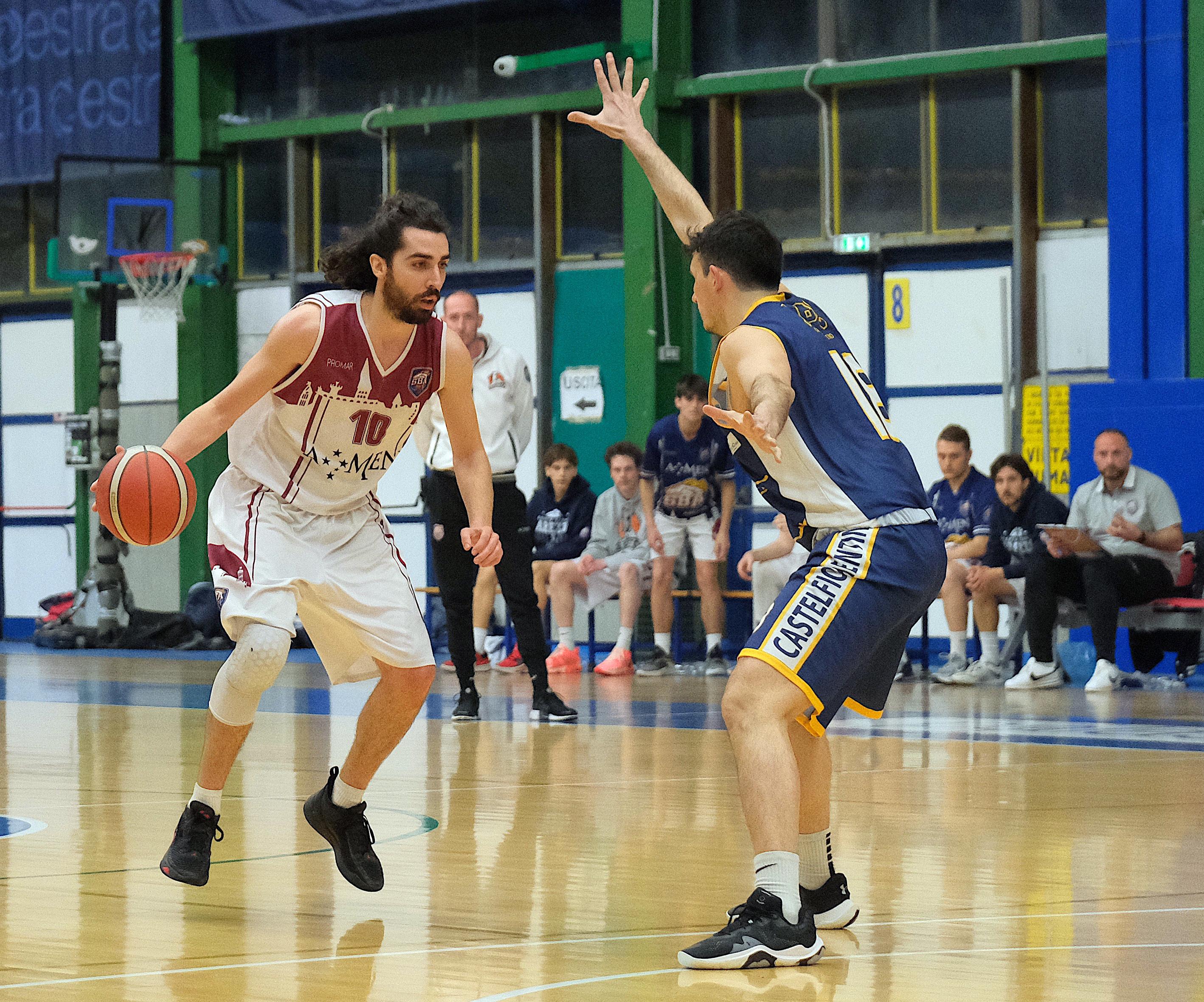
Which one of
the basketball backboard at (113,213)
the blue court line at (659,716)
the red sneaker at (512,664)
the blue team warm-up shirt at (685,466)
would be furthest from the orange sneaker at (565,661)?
the basketball backboard at (113,213)

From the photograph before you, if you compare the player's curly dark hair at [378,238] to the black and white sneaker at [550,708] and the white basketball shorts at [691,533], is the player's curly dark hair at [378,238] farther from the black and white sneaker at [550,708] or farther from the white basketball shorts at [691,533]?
the white basketball shorts at [691,533]

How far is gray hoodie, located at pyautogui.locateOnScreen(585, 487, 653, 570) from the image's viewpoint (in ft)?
39.5

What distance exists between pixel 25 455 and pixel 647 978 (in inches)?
564

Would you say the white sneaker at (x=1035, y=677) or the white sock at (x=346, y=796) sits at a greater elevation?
the white sock at (x=346, y=796)

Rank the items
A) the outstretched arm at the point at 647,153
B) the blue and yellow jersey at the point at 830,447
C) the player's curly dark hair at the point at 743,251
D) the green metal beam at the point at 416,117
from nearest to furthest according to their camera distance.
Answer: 1. the blue and yellow jersey at the point at 830,447
2. the player's curly dark hair at the point at 743,251
3. the outstretched arm at the point at 647,153
4. the green metal beam at the point at 416,117

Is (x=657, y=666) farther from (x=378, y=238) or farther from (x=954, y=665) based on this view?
(x=378, y=238)

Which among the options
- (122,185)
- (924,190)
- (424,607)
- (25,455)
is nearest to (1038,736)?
(924,190)

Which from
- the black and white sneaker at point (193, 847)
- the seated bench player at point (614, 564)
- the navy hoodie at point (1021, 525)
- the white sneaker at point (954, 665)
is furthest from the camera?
the seated bench player at point (614, 564)

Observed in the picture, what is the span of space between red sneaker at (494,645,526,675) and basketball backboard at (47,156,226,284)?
506cm

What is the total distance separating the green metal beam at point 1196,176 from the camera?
36.1 feet

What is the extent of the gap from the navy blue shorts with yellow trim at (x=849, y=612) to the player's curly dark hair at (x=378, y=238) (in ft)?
4.20

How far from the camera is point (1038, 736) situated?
7703 mm

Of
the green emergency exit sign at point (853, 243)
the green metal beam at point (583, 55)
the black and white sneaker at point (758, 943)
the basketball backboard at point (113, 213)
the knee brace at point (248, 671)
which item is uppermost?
the green metal beam at point (583, 55)

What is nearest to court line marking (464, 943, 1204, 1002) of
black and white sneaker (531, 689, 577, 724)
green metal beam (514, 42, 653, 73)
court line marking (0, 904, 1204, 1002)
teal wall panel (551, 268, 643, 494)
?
court line marking (0, 904, 1204, 1002)
